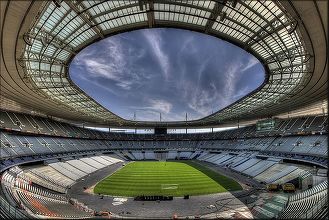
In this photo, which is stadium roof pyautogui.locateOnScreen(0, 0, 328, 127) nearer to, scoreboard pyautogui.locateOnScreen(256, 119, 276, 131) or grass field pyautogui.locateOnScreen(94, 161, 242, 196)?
grass field pyautogui.locateOnScreen(94, 161, 242, 196)

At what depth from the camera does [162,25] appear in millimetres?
28641

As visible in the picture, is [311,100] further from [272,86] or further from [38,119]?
[38,119]

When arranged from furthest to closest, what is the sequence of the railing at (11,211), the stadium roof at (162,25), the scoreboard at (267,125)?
1. the scoreboard at (267,125)
2. the stadium roof at (162,25)
3. the railing at (11,211)

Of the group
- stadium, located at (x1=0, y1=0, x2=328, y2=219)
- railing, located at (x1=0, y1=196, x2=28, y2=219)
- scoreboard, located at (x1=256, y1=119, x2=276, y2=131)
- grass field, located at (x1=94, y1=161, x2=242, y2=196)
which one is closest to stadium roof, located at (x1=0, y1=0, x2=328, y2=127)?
stadium, located at (x1=0, y1=0, x2=328, y2=219)

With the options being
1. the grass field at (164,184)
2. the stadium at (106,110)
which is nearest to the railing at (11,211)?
the stadium at (106,110)

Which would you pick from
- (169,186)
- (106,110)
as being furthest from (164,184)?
(106,110)

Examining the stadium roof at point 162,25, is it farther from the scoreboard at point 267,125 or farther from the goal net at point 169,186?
the goal net at point 169,186

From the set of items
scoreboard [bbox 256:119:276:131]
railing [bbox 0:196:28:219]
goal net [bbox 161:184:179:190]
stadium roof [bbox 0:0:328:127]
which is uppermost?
stadium roof [bbox 0:0:328:127]

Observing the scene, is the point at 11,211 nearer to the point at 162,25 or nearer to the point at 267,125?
the point at 162,25

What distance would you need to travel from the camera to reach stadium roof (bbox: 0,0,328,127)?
20859 mm

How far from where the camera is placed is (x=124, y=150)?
10819cm

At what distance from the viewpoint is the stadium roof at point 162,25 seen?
20859mm

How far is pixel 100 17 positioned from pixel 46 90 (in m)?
22.6

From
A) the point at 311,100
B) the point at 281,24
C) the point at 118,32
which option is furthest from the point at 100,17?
the point at 311,100
